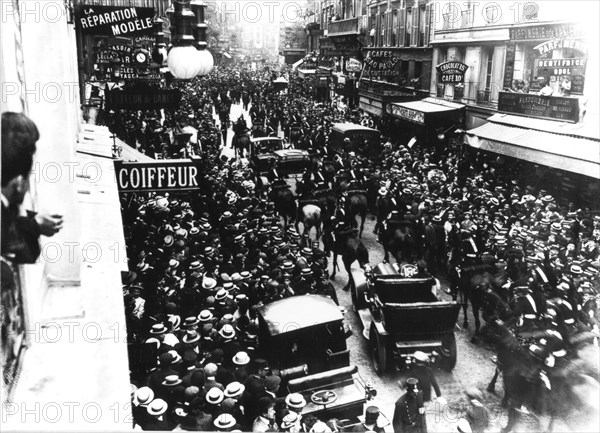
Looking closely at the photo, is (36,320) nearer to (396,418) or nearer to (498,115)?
(396,418)

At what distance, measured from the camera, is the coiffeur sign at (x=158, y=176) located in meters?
7.95

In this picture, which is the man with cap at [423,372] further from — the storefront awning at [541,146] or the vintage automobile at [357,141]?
the vintage automobile at [357,141]

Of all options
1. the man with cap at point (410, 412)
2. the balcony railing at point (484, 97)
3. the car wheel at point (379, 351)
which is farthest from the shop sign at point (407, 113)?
the man with cap at point (410, 412)

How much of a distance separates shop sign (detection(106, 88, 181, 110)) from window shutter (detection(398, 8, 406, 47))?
21.8m

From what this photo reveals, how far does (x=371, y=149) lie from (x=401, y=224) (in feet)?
41.2

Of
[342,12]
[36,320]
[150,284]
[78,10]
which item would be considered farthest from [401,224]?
[342,12]

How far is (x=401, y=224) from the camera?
1506 centimetres

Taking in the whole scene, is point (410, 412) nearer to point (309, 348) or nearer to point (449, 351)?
point (309, 348)

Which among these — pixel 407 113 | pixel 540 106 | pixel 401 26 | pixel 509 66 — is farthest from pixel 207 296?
pixel 401 26

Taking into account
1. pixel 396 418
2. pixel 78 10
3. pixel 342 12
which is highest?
pixel 342 12

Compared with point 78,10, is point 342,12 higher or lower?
higher

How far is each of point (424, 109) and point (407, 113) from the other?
1.39 metres

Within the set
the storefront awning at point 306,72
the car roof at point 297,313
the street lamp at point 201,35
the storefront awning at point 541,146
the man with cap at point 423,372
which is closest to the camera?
the street lamp at point 201,35

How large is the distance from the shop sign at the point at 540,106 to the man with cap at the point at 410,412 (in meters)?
13.7
